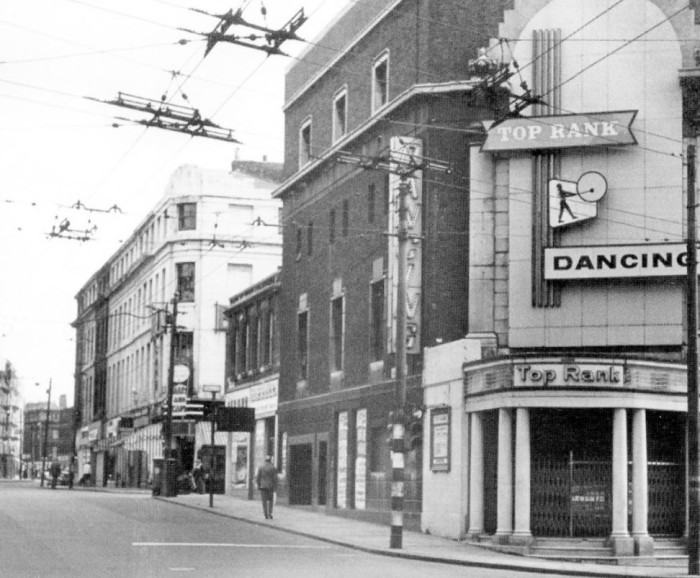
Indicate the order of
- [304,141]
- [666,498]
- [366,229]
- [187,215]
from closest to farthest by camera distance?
[666,498], [366,229], [304,141], [187,215]

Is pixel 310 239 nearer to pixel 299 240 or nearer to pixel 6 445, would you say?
pixel 299 240

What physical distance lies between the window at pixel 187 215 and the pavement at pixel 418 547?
3590 centimetres

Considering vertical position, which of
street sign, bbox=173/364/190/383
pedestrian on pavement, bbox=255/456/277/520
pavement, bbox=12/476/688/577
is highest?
street sign, bbox=173/364/190/383

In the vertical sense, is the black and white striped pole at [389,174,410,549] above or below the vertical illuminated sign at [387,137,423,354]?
below

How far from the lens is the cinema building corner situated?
93.9ft

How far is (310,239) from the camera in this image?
44.4 m

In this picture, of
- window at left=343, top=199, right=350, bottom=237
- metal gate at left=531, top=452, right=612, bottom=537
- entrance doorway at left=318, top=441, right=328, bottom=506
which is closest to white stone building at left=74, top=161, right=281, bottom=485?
entrance doorway at left=318, top=441, right=328, bottom=506

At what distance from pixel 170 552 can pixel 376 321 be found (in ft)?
47.9

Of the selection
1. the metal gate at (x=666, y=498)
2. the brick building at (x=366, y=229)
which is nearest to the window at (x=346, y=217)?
the brick building at (x=366, y=229)

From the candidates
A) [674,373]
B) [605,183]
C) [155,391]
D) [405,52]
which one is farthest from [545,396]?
[155,391]

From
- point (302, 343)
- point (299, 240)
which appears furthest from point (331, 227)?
point (302, 343)

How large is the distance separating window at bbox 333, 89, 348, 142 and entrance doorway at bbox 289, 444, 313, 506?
10504 millimetres

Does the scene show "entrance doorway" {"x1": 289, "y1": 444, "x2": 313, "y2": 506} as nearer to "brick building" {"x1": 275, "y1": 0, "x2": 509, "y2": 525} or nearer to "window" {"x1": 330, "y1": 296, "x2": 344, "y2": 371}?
"brick building" {"x1": 275, "y1": 0, "x2": 509, "y2": 525}

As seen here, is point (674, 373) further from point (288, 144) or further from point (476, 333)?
point (288, 144)
